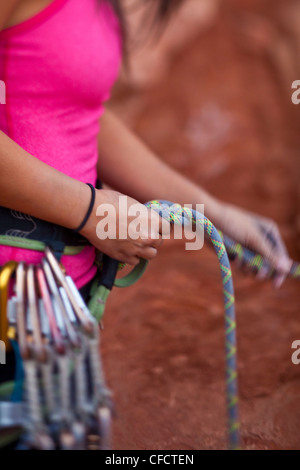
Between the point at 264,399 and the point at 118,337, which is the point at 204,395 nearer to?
the point at 264,399

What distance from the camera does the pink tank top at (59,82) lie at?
859 millimetres

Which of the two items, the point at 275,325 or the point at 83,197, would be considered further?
the point at 275,325

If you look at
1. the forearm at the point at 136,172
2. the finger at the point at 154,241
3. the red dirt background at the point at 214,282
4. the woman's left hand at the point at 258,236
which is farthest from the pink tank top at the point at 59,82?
the red dirt background at the point at 214,282

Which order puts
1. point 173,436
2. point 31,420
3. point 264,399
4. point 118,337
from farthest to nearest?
point 118,337
point 264,399
point 173,436
point 31,420

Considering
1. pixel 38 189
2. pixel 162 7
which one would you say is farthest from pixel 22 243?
pixel 162 7

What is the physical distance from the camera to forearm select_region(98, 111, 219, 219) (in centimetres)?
119

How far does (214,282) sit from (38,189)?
127 centimetres

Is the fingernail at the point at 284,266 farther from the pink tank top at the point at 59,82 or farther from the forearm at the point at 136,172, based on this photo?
the pink tank top at the point at 59,82

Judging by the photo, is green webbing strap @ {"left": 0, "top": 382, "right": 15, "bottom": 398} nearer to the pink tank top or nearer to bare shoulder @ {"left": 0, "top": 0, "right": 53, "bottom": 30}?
the pink tank top

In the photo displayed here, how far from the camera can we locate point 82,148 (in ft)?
3.21
